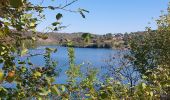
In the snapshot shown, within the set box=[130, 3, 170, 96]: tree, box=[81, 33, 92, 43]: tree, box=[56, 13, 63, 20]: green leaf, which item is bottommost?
box=[130, 3, 170, 96]: tree

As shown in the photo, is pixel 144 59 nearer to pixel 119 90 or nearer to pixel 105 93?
pixel 119 90

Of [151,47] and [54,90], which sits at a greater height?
[54,90]

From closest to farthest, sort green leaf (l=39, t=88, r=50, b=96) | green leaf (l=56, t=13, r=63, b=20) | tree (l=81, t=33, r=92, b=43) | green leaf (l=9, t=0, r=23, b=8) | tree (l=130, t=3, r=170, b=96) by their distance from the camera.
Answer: green leaf (l=9, t=0, r=23, b=8) < green leaf (l=39, t=88, r=50, b=96) < tree (l=81, t=33, r=92, b=43) < green leaf (l=56, t=13, r=63, b=20) < tree (l=130, t=3, r=170, b=96)

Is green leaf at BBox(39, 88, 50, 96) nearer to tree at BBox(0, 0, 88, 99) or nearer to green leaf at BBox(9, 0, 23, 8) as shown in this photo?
tree at BBox(0, 0, 88, 99)

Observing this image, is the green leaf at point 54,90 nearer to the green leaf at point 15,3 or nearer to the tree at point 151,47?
the green leaf at point 15,3

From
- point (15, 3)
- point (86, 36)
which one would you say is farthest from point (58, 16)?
point (15, 3)

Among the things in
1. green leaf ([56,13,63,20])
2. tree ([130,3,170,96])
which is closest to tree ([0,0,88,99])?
green leaf ([56,13,63,20])

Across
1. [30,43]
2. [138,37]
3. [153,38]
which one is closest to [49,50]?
[30,43]

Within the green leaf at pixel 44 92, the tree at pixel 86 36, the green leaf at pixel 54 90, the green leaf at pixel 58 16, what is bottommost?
the green leaf at pixel 44 92

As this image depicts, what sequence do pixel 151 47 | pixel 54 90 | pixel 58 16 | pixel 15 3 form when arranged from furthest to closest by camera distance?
pixel 151 47 < pixel 58 16 < pixel 54 90 < pixel 15 3

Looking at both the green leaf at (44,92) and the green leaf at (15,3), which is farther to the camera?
the green leaf at (44,92)

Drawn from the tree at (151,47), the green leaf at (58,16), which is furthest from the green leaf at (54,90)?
the tree at (151,47)

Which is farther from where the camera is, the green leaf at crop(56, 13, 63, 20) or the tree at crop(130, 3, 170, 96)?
the tree at crop(130, 3, 170, 96)

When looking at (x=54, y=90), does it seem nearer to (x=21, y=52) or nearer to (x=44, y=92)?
(x=44, y=92)
